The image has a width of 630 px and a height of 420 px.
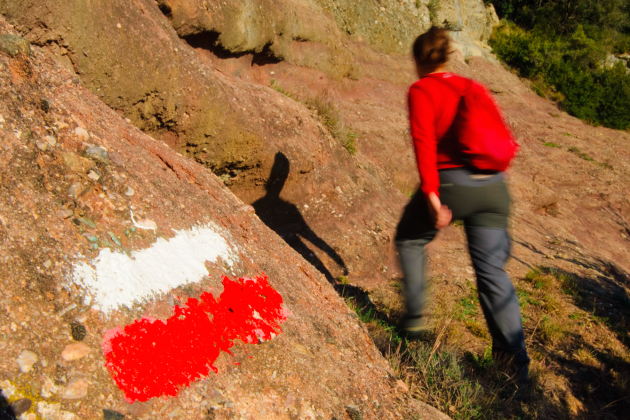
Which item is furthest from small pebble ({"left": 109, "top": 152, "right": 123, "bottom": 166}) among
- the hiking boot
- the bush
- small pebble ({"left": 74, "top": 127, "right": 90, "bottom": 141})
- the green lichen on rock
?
the bush

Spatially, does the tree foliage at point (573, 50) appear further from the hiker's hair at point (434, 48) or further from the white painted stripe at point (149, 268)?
the white painted stripe at point (149, 268)

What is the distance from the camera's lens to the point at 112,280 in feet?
5.49

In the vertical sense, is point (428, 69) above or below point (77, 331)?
above

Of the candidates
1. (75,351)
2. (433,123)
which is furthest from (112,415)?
(433,123)

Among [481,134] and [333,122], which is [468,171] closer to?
[481,134]

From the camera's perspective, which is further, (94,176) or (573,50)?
(573,50)

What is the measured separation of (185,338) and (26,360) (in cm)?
51

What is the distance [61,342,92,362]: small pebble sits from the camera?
142 cm

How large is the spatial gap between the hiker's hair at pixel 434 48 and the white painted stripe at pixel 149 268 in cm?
145

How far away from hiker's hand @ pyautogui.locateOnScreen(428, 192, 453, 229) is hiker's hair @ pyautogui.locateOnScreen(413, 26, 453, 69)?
75 cm

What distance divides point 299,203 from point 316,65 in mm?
3853

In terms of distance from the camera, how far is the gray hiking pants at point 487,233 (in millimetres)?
2289

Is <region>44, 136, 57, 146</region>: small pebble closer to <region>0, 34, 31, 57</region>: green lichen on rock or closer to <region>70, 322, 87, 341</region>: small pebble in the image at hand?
<region>0, 34, 31, 57</region>: green lichen on rock

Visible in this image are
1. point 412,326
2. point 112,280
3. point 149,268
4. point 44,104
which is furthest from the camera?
point 412,326
